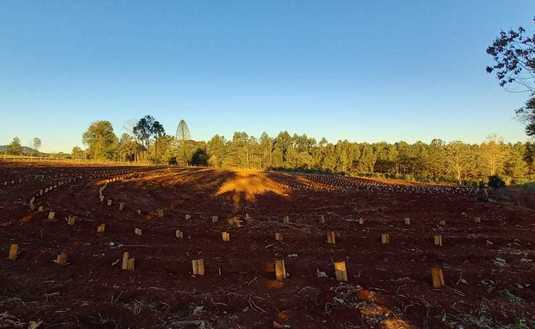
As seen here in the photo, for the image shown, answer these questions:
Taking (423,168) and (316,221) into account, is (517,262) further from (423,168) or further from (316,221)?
(423,168)

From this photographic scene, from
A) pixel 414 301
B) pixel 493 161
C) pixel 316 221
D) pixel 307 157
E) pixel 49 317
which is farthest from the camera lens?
pixel 307 157

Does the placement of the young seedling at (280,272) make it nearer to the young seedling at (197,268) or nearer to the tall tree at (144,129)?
the young seedling at (197,268)

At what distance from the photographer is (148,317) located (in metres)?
4.89

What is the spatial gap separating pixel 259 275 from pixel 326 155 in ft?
316

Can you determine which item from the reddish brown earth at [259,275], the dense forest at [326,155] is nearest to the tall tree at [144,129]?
the dense forest at [326,155]

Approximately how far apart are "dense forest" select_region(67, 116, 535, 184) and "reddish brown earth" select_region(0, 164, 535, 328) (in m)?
52.8

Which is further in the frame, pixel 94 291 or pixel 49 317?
pixel 94 291

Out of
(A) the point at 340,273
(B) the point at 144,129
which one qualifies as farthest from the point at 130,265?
(B) the point at 144,129

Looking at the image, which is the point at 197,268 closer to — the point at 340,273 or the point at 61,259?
the point at 340,273

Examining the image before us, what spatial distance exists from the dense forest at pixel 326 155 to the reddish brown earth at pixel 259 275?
52759 mm

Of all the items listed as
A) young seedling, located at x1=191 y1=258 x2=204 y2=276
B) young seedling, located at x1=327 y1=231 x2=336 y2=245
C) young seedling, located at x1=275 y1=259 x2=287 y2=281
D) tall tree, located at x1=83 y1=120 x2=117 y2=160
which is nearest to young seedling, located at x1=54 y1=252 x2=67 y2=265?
young seedling, located at x1=191 y1=258 x2=204 y2=276

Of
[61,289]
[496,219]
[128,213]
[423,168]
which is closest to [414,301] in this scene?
[61,289]

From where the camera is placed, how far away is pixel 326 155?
10081 cm

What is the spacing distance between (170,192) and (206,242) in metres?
15.0
